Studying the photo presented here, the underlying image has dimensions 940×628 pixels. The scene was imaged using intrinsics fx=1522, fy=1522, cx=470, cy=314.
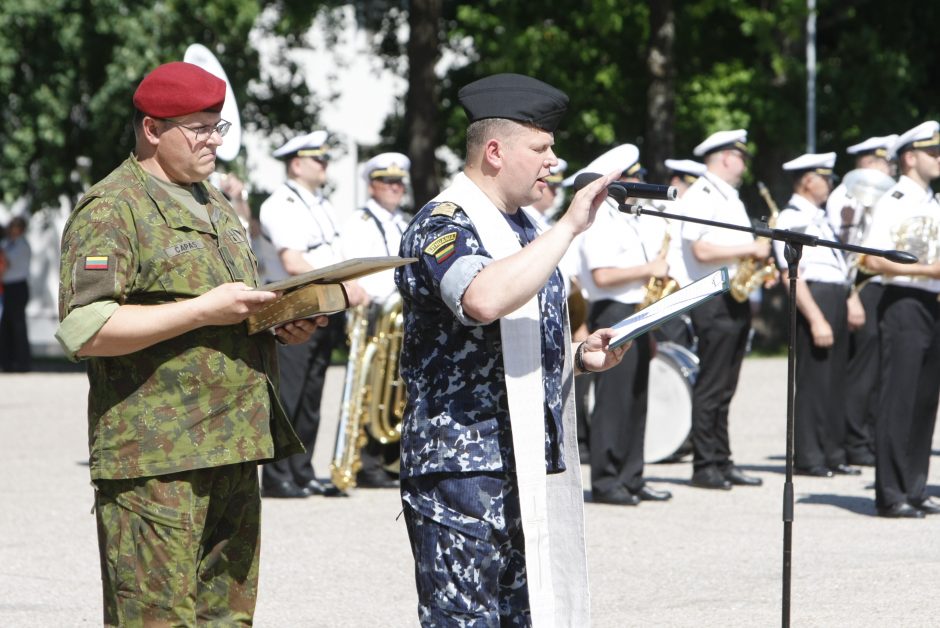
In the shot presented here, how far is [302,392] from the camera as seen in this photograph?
963cm

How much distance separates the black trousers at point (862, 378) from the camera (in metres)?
11.3

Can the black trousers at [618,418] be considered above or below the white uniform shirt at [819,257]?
below

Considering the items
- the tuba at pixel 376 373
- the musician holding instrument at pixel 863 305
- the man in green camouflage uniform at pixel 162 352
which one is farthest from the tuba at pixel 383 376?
the man in green camouflage uniform at pixel 162 352

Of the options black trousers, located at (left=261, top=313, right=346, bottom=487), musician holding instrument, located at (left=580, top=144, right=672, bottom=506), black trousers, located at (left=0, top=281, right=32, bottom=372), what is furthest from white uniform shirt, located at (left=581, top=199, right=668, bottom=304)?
black trousers, located at (left=0, top=281, right=32, bottom=372)

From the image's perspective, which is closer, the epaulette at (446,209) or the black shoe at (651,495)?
the epaulette at (446,209)

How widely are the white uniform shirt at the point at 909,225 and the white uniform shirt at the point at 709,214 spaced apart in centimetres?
133

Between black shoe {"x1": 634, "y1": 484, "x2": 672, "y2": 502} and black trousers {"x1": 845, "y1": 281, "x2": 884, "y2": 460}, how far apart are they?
2.46m

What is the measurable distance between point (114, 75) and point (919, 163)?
14640 mm

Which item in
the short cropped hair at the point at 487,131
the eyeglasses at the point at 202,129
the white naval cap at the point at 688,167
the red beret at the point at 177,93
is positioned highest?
the white naval cap at the point at 688,167

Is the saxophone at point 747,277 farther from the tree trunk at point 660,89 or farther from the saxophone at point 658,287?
the tree trunk at point 660,89

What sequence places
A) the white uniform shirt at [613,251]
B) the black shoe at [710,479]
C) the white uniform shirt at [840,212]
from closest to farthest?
the white uniform shirt at [613,251], the black shoe at [710,479], the white uniform shirt at [840,212]

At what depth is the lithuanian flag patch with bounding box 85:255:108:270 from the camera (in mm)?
3848

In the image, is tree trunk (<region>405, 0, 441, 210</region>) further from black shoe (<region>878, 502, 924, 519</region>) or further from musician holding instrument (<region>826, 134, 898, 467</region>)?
black shoe (<region>878, 502, 924, 519</region>)

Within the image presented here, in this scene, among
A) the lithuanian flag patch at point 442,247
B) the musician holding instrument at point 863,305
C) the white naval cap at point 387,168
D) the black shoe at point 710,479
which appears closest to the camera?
the lithuanian flag patch at point 442,247
